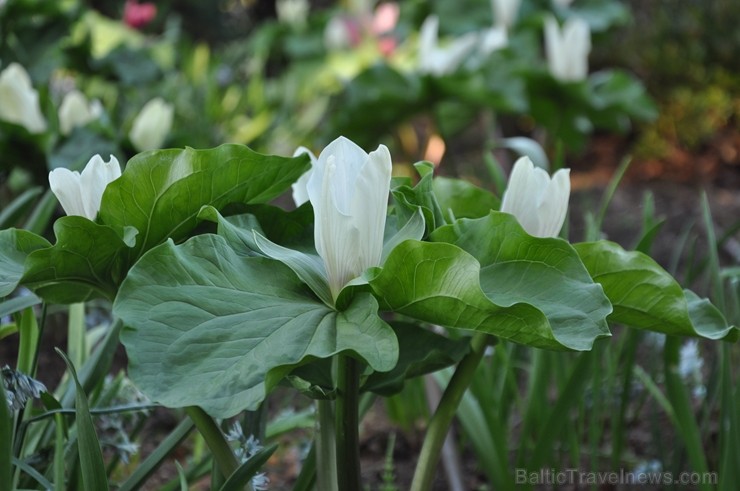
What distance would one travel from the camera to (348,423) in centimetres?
90

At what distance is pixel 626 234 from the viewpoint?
337 centimetres

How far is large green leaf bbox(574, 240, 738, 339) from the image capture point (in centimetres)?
88

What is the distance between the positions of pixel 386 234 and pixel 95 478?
0.38 m

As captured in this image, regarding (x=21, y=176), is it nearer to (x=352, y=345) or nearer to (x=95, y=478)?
(x=95, y=478)

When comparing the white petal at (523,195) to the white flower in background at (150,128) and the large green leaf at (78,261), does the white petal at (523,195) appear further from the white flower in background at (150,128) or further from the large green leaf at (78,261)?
the white flower in background at (150,128)

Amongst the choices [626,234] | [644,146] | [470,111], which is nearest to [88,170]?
[626,234]

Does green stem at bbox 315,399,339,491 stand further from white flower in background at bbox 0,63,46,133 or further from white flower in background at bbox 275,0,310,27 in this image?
white flower in background at bbox 275,0,310,27

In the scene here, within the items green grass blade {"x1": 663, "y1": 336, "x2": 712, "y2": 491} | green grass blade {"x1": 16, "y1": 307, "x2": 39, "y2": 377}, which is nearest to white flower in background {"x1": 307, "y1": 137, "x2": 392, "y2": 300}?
green grass blade {"x1": 16, "y1": 307, "x2": 39, "y2": 377}

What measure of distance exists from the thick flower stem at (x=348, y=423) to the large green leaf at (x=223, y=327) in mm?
75

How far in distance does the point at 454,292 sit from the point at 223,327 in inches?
8.0

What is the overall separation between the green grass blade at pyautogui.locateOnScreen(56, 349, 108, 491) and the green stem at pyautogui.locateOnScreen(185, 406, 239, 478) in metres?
0.09

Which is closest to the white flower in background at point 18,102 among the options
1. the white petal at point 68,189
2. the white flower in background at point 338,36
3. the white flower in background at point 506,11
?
the white petal at point 68,189

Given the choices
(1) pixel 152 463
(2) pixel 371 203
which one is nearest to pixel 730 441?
(2) pixel 371 203

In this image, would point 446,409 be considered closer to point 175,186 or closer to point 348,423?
point 348,423
